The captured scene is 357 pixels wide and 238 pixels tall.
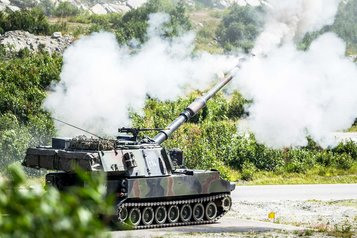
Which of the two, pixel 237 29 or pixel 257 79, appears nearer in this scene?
pixel 257 79

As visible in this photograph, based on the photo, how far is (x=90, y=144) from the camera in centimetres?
2519

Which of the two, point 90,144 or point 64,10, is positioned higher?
point 64,10

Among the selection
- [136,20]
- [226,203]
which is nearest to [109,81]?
[226,203]

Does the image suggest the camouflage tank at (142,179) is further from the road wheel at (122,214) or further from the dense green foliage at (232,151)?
the dense green foliage at (232,151)

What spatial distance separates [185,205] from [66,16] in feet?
221

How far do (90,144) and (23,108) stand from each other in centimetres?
2003

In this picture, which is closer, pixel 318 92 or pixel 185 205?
pixel 185 205

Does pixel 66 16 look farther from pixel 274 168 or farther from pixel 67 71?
pixel 67 71

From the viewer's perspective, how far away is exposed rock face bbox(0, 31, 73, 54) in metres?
66.4

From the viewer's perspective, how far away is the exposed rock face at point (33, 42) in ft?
218

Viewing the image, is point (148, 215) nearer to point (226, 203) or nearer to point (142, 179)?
point (142, 179)

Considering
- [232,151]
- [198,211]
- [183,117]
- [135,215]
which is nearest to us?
[135,215]

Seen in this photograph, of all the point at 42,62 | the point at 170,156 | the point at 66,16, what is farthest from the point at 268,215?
the point at 66,16

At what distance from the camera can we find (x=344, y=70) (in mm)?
44531
